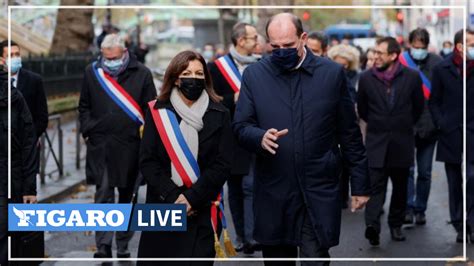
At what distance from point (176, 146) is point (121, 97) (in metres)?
2.95

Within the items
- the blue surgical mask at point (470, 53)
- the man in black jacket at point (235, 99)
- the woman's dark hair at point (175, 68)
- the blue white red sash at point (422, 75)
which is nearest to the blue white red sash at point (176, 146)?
the woman's dark hair at point (175, 68)

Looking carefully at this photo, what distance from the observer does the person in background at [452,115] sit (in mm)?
10641

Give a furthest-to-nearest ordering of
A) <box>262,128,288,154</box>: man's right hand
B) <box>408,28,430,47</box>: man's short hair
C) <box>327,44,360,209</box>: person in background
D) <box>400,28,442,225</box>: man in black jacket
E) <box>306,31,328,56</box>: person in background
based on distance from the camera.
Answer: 1. <box>327,44,360,209</box>: person in background
2. <box>408,28,430,47</box>: man's short hair
3. <box>400,28,442,225</box>: man in black jacket
4. <box>306,31,328,56</box>: person in background
5. <box>262,128,288,154</box>: man's right hand

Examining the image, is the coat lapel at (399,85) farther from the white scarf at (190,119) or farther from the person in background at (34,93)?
the white scarf at (190,119)

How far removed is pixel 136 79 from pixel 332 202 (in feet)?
10.7

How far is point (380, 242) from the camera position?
424 inches

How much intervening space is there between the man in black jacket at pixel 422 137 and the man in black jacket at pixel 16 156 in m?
5.04

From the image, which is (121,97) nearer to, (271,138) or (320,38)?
(320,38)

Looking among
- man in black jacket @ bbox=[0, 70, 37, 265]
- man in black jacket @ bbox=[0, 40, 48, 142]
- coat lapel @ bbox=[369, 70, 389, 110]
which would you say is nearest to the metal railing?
man in black jacket @ bbox=[0, 40, 48, 142]

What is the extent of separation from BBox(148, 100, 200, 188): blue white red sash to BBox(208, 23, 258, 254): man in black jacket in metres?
3.46

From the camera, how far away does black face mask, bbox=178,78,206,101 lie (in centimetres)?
670

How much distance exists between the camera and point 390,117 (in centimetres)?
1077

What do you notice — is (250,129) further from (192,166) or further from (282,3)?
(282,3)

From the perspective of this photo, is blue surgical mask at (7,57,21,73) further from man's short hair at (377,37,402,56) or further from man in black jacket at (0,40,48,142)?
man's short hair at (377,37,402,56)
